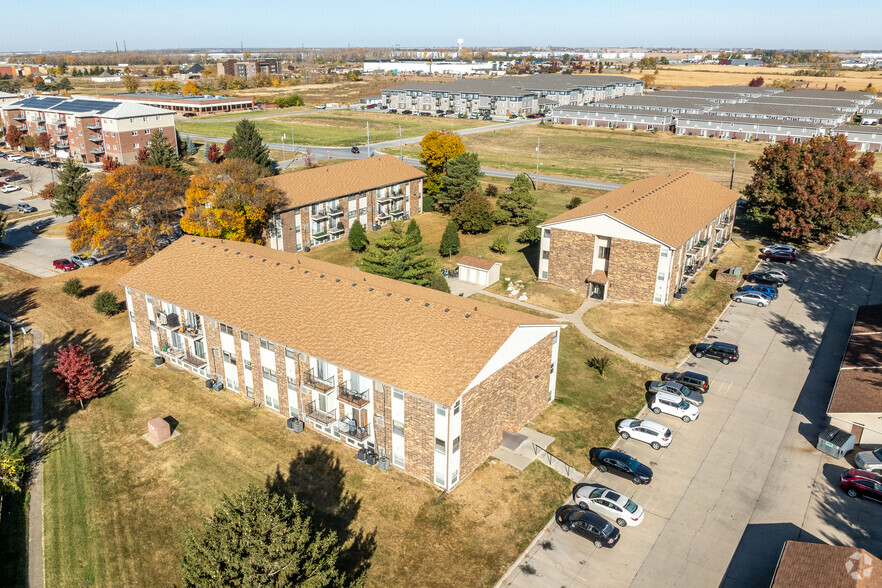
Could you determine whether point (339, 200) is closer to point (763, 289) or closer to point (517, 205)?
point (517, 205)

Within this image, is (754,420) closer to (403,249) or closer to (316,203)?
(403,249)

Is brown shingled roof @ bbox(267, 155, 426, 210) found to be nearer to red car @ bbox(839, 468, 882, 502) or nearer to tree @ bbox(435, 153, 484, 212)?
tree @ bbox(435, 153, 484, 212)

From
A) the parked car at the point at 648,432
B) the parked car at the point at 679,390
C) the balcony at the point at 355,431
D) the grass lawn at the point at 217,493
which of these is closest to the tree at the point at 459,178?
the parked car at the point at 679,390

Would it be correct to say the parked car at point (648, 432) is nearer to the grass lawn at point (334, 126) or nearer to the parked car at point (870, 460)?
the parked car at point (870, 460)

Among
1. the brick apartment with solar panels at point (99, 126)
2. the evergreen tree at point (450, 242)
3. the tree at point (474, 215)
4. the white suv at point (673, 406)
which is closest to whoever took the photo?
the white suv at point (673, 406)

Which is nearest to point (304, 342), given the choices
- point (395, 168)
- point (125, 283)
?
point (125, 283)

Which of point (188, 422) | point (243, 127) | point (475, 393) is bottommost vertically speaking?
point (188, 422)
